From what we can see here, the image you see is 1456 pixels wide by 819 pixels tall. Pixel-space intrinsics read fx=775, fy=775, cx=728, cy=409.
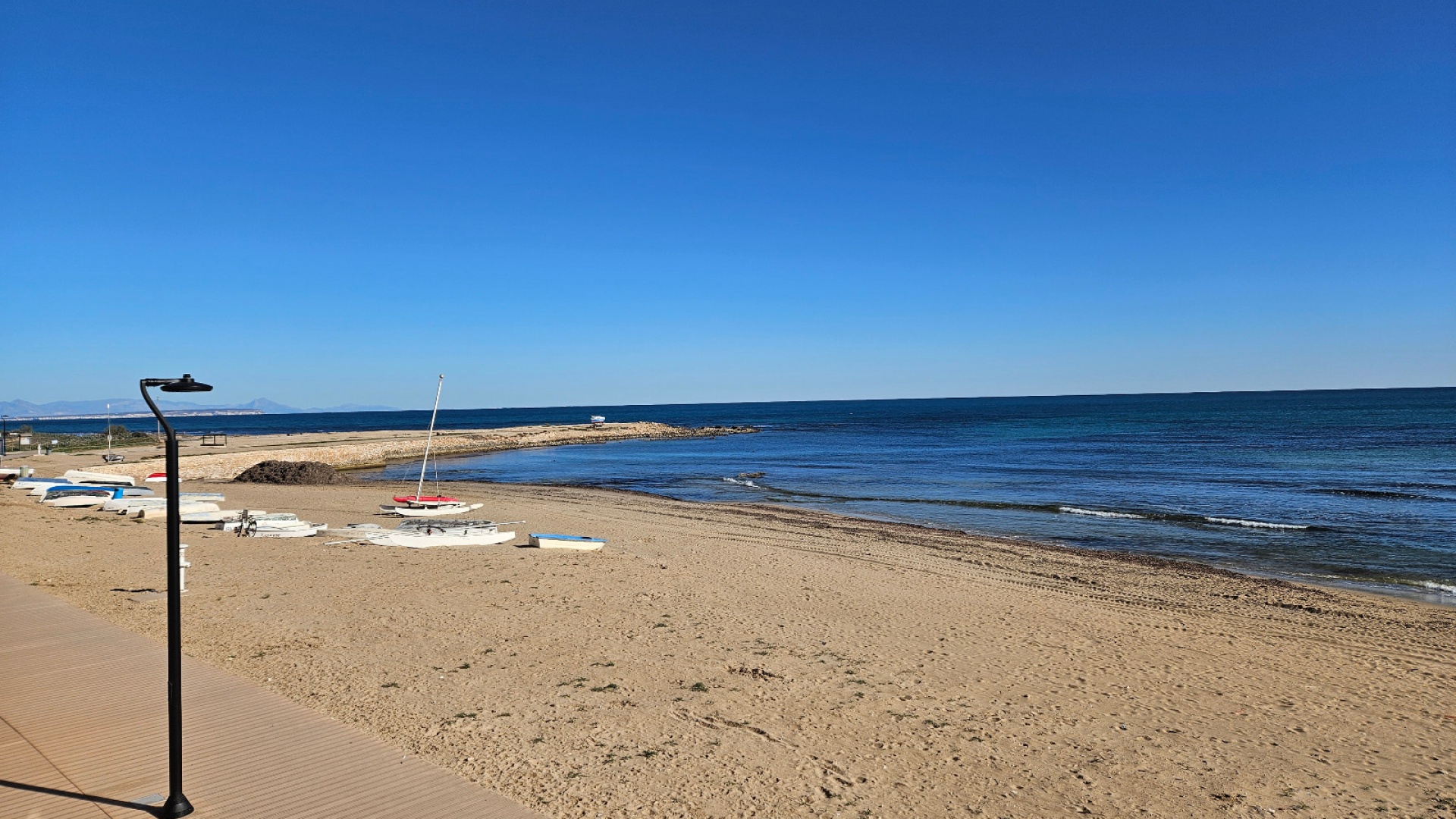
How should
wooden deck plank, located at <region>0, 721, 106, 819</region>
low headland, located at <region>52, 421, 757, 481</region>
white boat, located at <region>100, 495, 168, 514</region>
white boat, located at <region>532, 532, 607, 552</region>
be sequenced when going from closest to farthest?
wooden deck plank, located at <region>0, 721, 106, 819</region> → white boat, located at <region>532, 532, 607, 552</region> → white boat, located at <region>100, 495, 168, 514</region> → low headland, located at <region>52, 421, 757, 481</region>

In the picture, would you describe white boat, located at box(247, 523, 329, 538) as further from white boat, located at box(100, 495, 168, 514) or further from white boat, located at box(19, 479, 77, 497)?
white boat, located at box(19, 479, 77, 497)

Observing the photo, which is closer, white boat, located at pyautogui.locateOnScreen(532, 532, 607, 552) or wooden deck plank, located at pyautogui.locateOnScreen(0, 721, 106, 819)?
wooden deck plank, located at pyautogui.locateOnScreen(0, 721, 106, 819)

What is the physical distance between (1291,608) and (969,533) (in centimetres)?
924

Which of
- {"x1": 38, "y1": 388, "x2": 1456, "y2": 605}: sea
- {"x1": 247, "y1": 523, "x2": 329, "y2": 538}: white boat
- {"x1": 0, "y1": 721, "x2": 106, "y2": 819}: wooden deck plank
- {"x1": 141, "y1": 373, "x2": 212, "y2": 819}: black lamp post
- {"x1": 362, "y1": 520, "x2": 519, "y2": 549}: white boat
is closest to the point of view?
{"x1": 141, "y1": 373, "x2": 212, "y2": 819}: black lamp post

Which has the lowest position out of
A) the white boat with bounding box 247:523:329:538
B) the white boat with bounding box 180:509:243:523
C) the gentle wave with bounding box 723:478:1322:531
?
the gentle wave with bounding box 723:478:1322:531

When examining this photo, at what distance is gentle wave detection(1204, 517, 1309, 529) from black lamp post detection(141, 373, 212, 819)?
25881 mm

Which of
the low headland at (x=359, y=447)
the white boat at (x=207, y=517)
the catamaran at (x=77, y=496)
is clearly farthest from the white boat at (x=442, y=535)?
the low headland at (x=359, y=447)

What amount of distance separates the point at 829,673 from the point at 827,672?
0.03 metres

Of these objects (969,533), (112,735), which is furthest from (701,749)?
(969,533)

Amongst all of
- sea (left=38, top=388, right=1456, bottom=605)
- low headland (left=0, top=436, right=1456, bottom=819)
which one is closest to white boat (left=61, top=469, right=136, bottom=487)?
low headland (left=0, top=436, right=1456, bottom=819)

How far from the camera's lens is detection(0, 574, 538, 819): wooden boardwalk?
507 centimetres

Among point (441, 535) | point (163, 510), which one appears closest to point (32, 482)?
point (163, 510)

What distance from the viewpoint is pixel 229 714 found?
21.9 ft

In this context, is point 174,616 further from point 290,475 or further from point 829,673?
point 290,475
